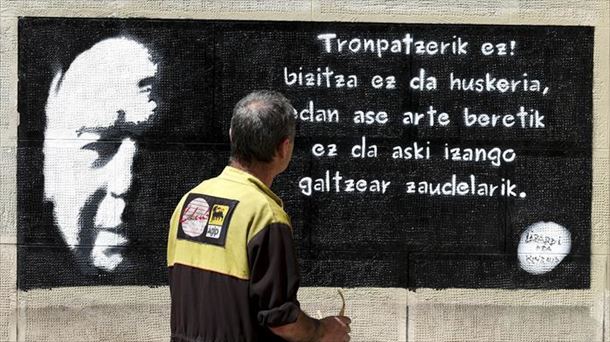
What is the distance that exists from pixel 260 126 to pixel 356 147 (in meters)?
2.62

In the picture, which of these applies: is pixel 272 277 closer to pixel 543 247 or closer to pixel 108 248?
pixel 108 248

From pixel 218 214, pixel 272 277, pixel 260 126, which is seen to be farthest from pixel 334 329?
pixel 260 126

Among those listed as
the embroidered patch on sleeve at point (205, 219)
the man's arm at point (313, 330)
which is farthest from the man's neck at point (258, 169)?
the man's arm at point (313, 330)

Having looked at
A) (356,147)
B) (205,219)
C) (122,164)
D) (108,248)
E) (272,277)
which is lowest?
(108,248)

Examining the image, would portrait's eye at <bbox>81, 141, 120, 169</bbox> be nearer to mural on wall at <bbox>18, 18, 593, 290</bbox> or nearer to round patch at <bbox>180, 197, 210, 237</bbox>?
mural on wall at <bbox>18, 18, 593, 290</bbox>

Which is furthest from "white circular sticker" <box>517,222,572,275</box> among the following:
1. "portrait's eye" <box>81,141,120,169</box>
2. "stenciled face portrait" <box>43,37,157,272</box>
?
"portrait's eye" <box>81,141,120,169</box>

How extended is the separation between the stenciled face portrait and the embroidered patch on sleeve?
2585mm

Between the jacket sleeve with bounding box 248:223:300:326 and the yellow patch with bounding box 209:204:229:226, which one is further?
the yellow patch with bounding box 209:204:229:226

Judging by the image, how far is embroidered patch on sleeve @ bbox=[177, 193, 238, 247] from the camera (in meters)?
2.73

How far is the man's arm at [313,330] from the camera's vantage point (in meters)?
2.66

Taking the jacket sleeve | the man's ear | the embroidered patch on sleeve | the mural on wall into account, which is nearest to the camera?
the jacket sleeve

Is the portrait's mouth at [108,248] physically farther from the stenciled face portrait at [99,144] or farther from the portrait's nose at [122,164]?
the portrait's nose at [122,164]

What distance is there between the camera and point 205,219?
9.20ft

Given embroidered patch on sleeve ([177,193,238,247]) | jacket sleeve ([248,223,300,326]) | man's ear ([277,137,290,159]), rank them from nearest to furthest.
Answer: jacket sleeve ([248,223,300,326]) < embroidered patch on sleeve ([177,193,238,247]) < man's ear ([277,137,290,159])
